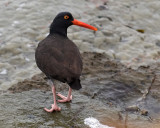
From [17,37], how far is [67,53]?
2.47 meters

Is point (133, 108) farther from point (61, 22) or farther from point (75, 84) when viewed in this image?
point (61, 22)

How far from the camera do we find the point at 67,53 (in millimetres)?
4652

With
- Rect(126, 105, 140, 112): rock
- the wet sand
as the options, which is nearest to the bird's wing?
the wet sand

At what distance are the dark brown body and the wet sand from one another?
56 cm

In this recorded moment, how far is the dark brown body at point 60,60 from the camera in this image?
432cm

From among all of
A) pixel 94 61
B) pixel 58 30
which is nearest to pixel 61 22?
pixel 58 30

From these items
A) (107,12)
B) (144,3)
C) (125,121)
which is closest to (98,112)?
(125,121)

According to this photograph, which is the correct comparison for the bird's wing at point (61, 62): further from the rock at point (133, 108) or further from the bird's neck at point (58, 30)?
the rock at point (133, 108)

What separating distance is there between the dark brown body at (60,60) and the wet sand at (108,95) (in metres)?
0.56

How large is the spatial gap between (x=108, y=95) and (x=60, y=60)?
1130mm

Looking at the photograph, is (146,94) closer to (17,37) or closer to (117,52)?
(117,52)

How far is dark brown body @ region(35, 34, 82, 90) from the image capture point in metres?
4.32

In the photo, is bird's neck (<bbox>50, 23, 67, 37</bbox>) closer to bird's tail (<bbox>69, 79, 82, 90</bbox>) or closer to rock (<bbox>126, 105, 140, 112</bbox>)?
bird's tail (<bbox>69, 79, 82, 90</bbox>)

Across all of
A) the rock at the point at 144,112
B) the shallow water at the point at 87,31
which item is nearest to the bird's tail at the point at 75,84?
the rock at the point at 144,112
